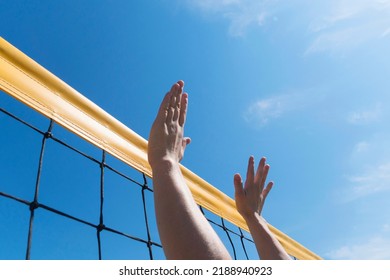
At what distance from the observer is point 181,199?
0.88 meters

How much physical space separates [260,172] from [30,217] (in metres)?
1.15

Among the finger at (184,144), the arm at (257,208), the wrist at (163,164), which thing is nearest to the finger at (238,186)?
the arm at (257,208)

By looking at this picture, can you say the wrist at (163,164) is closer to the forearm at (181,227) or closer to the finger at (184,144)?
the forearm at (181,227)

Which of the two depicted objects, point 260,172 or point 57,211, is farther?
point 260,172

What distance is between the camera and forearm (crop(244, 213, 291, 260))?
1.35 meters

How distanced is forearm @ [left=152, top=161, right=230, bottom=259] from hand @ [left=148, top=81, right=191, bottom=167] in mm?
187

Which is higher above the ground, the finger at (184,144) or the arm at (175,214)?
the finger at (184,144)

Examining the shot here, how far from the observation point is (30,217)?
144 cm

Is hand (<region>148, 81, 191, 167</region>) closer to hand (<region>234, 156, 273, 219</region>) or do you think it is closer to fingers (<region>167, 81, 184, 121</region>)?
fingers (<region>167, 81, 184, 121</region>)

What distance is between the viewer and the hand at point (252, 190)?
67.4 inches
